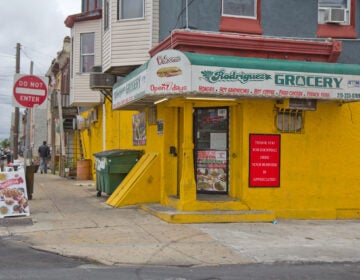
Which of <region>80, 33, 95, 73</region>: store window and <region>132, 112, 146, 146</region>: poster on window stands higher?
<region>80, 33, 95, 73</region>: store window

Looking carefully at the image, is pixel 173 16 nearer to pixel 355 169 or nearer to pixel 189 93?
pixel 189 93

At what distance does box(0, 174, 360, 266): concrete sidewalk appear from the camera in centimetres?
809

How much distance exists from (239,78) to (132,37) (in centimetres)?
507

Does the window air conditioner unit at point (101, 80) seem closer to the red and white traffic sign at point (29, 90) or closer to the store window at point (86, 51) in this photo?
the red and white traffic sign at point (29, 90)

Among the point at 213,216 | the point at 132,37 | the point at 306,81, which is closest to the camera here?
the point at 213,216

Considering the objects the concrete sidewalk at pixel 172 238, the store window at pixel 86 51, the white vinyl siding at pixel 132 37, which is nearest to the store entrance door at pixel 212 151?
the concrete sidewalk at pixel 172 238

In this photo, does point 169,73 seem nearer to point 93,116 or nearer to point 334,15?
point 334,15

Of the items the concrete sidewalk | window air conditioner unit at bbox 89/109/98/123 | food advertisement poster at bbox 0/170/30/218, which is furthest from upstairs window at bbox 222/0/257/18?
window air conditioner unit at bbox 89/109/98/123

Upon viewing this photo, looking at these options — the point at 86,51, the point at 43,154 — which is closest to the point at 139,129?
the point at 86,51

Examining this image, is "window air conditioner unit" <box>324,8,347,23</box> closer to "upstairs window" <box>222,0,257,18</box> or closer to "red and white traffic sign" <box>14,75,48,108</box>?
"upstairs window" <box>222,0,257,18</box>

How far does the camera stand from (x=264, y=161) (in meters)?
12.2

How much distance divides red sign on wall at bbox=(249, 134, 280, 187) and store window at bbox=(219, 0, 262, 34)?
258 cm

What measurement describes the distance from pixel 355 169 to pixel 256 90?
3.75 meters

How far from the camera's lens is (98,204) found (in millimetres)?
13883
